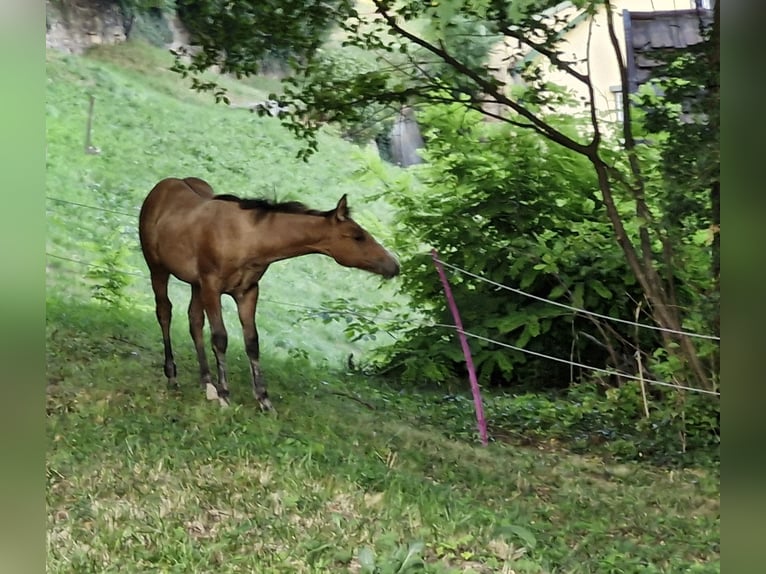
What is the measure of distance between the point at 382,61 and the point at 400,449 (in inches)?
45.8

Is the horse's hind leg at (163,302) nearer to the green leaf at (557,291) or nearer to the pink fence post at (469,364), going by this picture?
the pink fence post at (469,364)

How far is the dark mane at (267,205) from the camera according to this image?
Answer: 2168 mm

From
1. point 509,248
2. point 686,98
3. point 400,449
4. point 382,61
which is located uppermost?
point 382,61

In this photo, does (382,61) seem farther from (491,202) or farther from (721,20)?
(721,20)

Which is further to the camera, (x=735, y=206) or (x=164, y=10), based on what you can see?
(x=164, y=10)

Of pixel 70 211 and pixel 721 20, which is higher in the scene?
pixel 721 20

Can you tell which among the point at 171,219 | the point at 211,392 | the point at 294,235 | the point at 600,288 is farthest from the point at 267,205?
the point at 600,288

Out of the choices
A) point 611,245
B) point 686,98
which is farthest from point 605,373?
point 686,98

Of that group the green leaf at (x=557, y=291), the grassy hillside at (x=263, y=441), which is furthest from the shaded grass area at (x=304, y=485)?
the green leaf at (x=557, y=291)

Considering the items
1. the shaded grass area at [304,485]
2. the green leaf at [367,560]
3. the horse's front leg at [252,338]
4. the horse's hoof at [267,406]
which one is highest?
the horse's front leg at [252,338]

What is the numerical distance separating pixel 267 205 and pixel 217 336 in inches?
17.2

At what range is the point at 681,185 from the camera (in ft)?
6.68

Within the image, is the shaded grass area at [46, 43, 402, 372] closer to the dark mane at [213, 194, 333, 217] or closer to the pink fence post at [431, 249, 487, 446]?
the dark mane at [213, 194, 333, 217]

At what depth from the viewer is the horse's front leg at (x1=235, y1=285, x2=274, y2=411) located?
85.4 inches
